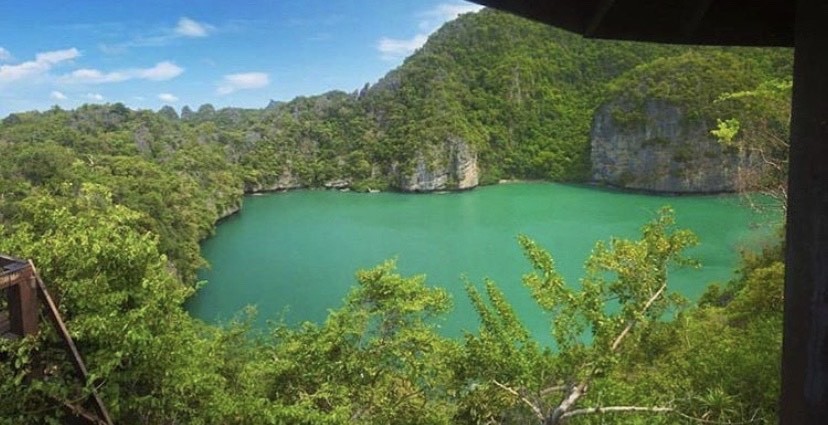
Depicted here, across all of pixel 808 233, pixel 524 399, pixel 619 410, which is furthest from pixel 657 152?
pixel 808 233

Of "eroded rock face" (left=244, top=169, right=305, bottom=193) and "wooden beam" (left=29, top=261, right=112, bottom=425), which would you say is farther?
"eroded rock face" (left=244, top=169, right=305, bottom=193)

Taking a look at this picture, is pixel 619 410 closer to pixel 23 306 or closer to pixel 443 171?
pixel 23 306

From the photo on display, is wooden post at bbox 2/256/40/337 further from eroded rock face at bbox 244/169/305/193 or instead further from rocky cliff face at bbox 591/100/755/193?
eroded rock face at bbox 244/169/305/193

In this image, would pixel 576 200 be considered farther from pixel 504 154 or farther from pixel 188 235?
pixel 188 235

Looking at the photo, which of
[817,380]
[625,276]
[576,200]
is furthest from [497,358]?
[576,200]

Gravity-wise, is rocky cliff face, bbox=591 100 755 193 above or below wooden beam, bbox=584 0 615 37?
below

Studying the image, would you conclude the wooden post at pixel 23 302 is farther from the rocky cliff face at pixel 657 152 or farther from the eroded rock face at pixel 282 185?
the eroded rock face at pixel 282 185

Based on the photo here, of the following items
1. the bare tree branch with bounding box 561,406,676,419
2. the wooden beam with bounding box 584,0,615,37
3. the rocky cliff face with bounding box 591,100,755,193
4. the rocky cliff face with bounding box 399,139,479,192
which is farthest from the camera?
the rocky cliff face with bounding box 399,139,479,192

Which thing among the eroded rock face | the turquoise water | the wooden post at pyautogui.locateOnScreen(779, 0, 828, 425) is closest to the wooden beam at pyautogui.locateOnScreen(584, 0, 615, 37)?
the wooden post at pyautogui.locateOnScreen(779, 0, 828, 425)
